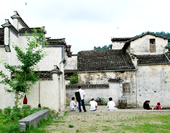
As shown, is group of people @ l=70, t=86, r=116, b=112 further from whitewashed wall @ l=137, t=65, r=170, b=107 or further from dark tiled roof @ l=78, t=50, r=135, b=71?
whitewashed wall @ l=137, t=65, r=170, b=107

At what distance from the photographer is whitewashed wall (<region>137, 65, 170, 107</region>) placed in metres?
25.3

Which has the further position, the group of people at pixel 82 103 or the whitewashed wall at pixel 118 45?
the whitewashed wall at pixel 118 45

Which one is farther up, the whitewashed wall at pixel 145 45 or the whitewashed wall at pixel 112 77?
the whitewashed wall at pixel 145 45

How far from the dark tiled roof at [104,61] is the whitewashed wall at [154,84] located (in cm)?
159

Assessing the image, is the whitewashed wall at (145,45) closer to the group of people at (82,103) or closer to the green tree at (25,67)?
the group of people at (82,103)

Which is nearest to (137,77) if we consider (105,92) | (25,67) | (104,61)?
(104,61)

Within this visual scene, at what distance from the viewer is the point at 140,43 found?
2733 centimetres

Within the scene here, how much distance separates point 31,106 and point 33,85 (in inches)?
45.5

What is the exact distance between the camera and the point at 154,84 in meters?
25.5

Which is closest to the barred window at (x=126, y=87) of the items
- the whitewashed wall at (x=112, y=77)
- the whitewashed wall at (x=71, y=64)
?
the whitewashed wall at (x=112, y=77)

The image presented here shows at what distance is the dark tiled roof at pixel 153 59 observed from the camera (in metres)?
25.4

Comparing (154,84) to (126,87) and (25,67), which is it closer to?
(126,87)

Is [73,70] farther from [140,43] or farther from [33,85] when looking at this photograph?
[33,85]

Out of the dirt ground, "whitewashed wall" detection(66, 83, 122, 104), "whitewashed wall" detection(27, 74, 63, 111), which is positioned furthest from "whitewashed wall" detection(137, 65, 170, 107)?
the dirt ground
